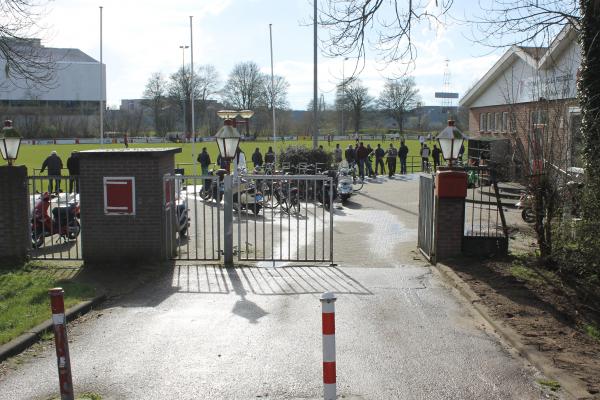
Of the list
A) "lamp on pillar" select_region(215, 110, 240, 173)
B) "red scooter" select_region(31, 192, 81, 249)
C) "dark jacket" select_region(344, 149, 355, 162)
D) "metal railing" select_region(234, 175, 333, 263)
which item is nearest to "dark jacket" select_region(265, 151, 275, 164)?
"dark jacket" select_region(344, 149, 355, 162)

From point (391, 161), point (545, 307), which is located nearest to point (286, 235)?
point (545, 307)

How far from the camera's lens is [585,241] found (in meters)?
7.66

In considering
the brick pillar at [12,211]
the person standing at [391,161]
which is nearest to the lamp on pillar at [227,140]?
the brick pillar at [12,211]

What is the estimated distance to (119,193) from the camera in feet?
34.4

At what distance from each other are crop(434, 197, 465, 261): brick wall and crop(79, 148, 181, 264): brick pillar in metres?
4.56

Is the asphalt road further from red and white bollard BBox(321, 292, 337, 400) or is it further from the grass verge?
red and white bollard BBox(321, 292, 337, 400)

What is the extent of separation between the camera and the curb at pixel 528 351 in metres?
5.17

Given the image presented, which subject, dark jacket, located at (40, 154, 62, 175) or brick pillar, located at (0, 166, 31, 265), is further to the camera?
dark jacket, located at (40, 154, 62, 175)

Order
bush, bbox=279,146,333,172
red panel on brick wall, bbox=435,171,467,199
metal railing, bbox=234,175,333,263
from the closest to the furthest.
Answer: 1. red panel on brick wall, bbox=435,171,467,199
2. metal railing, bbox=234,175,333,263
3. bush, bbox=279,146,333,172

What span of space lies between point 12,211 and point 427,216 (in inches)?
277

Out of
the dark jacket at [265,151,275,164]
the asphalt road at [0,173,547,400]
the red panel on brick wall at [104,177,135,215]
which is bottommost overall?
the asphalt road at [0,173,547,400]

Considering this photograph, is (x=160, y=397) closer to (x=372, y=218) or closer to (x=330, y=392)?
(x=330, y=392)

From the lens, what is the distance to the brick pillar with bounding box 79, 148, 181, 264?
1046 cm

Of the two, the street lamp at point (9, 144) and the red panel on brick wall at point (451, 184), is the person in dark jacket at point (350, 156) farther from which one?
the street lamp at point (9, 144)
